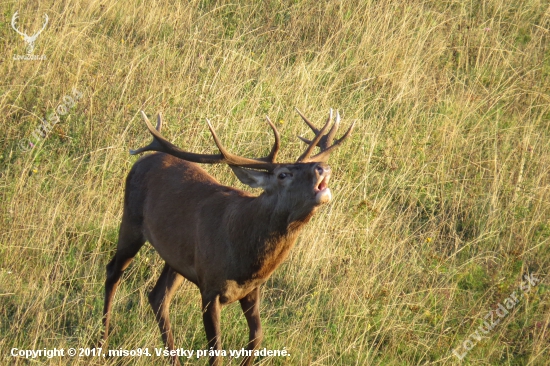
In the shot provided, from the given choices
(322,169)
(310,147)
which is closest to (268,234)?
(322,169)

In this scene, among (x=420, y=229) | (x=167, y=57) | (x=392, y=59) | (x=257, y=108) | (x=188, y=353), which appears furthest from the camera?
(x=392, y=59)

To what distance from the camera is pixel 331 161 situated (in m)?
7.38

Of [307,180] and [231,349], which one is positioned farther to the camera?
[231,349]

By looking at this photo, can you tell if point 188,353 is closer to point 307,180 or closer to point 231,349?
point 231,349

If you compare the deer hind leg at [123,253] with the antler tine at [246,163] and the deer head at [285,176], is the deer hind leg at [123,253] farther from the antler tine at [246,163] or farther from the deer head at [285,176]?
the antler tine at [246,163]

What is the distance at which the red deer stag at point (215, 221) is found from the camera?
488 centimetres

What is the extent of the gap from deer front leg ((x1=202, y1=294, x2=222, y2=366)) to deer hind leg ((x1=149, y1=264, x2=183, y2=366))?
0.88 feet

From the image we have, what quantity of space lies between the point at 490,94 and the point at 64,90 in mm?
4631

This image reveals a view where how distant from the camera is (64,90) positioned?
25.5 feet

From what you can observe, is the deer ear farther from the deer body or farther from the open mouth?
the open mouth

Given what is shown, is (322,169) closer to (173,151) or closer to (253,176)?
(253,176)

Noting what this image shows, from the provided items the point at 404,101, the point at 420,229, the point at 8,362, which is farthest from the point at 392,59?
the point at 8,362

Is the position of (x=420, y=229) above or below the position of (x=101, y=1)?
below

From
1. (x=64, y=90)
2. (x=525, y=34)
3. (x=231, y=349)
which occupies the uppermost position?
(x=525, y=34)
